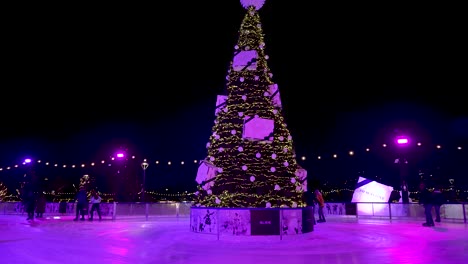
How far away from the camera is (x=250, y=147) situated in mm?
12352

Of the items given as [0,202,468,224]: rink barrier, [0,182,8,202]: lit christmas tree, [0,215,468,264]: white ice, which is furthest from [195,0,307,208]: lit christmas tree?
[0,182,8,202]: lit christmas tree

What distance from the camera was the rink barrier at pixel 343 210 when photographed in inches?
698

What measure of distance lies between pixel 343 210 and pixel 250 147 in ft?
45.8

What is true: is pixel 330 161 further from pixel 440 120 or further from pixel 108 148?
pixel 108 148

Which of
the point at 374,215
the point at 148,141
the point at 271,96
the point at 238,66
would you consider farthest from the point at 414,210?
the point at 148,141

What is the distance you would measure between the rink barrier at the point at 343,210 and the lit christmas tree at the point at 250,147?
834 centimetres

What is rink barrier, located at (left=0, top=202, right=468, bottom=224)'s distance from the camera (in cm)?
1773

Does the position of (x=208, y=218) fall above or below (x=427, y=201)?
below

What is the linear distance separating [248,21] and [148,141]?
37676 mm

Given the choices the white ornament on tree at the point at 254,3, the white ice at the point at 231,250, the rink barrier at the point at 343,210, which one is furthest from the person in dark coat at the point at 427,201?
the white ornament on tree at the point at 254,3

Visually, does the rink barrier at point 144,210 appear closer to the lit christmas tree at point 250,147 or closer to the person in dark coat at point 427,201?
the lit christmas tree at point 250,147

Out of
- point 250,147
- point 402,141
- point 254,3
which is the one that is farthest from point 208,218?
point 402,141

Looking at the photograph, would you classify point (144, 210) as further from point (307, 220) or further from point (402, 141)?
point (402, 141)

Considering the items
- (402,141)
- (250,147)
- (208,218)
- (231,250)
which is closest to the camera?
(231,250)
